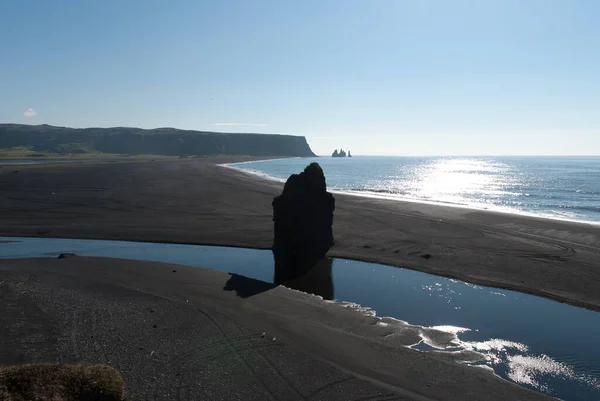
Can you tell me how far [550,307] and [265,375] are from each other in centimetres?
1478

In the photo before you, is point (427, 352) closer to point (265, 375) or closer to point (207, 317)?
point (265, 375)

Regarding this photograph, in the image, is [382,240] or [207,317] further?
[382,240]

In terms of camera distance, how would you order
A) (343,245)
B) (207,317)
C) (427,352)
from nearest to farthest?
(427,352)
(207,317)
(343,245)

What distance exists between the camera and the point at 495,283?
881 inches

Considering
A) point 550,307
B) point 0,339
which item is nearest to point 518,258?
point 550,307

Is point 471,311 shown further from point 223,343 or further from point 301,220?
point 301,220

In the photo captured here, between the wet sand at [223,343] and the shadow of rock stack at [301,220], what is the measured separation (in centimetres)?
698

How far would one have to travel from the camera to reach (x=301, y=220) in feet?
90.5

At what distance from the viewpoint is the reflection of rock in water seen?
→ 21422mm

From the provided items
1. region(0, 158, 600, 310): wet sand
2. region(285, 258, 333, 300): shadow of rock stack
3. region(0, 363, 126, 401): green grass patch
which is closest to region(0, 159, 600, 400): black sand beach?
region(0, 158, 600, 310): wet sand

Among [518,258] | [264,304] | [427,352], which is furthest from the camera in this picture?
[518,258]

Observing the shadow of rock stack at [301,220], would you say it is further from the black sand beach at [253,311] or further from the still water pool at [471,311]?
the black sand beach at [253,311]

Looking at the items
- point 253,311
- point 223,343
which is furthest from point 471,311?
point 223,343

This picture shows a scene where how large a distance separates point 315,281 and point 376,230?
44.3 ft
